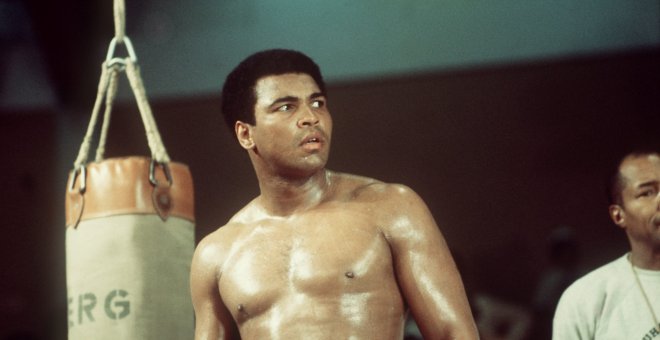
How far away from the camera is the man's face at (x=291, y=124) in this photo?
105 inches

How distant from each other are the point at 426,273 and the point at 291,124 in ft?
1.70

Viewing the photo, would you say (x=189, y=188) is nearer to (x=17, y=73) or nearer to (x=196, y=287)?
(x=196, y=287)

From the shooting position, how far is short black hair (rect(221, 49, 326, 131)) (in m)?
2.74

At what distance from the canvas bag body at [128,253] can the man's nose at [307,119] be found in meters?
0.71

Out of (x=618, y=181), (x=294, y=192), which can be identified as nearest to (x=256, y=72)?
(x=294, y=192)

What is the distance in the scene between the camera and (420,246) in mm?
2566

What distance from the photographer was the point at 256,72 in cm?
276

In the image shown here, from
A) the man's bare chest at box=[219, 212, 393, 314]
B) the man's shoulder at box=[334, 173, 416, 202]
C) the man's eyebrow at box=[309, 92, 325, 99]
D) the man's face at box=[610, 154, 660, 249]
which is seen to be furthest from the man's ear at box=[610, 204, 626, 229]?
the man's eyebrow at box=[309, 92, 325, 99]

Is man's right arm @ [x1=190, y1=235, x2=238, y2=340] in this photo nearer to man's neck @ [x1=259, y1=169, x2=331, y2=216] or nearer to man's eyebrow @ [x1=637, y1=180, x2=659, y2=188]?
man's neck @ [x1=259, y1=169, x2=331, y2=216]

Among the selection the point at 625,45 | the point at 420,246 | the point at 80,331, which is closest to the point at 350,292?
the point at 420,246

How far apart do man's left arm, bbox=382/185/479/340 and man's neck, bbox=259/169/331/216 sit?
0.72ft

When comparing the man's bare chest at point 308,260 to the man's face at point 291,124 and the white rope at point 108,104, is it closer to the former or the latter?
the man's face at point 291,124

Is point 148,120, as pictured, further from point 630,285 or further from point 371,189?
point 630,285

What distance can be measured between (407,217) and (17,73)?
3673mm
